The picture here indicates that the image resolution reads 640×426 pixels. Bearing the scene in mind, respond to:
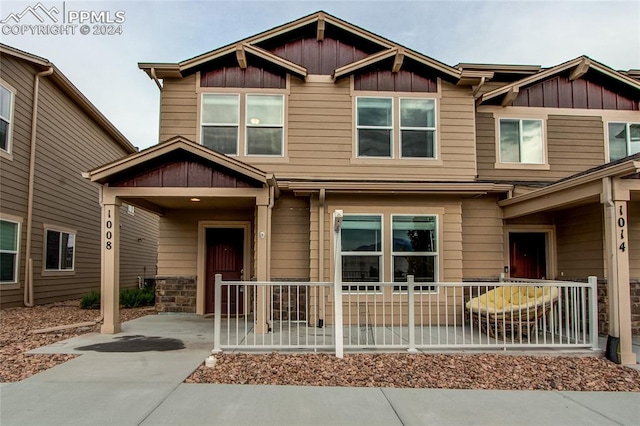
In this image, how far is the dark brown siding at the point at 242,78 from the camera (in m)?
9.55

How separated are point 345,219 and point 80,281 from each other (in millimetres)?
9718

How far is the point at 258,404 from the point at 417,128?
278 inches

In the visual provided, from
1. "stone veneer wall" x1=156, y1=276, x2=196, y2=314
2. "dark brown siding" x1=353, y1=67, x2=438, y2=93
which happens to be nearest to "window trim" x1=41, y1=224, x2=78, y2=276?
"stone veneer wall" x1=156, y1=276, x2=196, y2=314

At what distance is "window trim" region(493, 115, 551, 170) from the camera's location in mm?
10008

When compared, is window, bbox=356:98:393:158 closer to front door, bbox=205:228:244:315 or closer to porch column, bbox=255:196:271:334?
porch column, bbox=255:196:271:334

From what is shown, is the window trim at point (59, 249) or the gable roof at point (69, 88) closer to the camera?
the gable roof at point (69, 88)

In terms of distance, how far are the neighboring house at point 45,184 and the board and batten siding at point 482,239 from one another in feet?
34.6

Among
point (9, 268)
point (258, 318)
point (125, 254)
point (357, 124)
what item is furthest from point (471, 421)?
point (125, 254)

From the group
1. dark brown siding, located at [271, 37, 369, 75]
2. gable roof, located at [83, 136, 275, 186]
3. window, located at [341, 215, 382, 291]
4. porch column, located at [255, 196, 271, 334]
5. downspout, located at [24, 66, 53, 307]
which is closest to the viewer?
gable roof, located at [83, 136, 275, 186]

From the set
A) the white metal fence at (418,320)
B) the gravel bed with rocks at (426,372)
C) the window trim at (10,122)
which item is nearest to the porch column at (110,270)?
the white metal fence at (418,320)

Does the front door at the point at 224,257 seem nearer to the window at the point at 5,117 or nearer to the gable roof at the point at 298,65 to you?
the gable roof at the point at 298,65

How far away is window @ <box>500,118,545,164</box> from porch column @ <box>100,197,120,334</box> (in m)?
8.49

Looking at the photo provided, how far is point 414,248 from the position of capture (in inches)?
351

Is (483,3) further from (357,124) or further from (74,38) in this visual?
(74,38)
